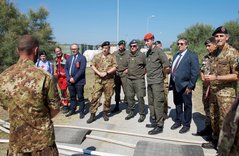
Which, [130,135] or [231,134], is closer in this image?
[231,134]

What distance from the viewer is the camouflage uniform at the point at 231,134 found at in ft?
6.51

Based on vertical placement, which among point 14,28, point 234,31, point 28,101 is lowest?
point 28,101

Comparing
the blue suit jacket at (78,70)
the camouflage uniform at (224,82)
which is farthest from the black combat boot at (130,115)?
the camouflage uniform at (224,82)

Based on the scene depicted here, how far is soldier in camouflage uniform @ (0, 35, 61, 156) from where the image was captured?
9.39 ft

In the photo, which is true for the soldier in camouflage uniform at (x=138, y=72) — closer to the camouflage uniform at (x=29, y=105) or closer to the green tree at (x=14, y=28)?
the camouflage uniform at (x=29, y=105)

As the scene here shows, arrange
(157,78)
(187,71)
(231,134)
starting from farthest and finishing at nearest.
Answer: (157,78)
(187,71)
(231,134)

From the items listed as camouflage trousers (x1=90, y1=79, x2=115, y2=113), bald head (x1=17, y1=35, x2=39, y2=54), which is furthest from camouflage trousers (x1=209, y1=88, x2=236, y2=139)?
bald head (x1=17, y1=35, x2=39, y2=54)

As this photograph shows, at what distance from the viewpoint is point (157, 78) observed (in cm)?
614

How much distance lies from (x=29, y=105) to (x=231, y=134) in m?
1.95

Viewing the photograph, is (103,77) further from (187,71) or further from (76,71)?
(187,71)

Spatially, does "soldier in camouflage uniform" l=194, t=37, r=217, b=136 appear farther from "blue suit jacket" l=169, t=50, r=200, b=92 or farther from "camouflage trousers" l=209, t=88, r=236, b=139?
"camouflage trousers" l=209, t=88, r=236, b=139

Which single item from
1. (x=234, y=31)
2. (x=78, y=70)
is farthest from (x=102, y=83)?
(x=234, y=31)

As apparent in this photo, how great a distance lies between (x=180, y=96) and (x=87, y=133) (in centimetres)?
224

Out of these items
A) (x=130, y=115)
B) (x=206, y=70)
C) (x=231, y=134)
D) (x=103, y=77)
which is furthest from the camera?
(x=130, y=115)
